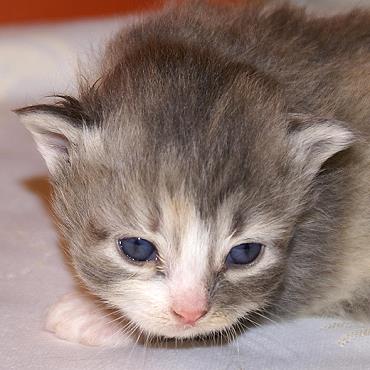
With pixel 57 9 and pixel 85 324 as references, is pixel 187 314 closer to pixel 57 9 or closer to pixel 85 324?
pixel 85 324

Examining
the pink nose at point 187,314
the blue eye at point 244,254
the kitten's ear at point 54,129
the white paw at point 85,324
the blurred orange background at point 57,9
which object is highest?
the kitten's ear at point 54,129

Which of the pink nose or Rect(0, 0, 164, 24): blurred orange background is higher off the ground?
the pink nose

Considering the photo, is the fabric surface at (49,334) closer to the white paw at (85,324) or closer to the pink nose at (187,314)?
the white paw at (85,324)

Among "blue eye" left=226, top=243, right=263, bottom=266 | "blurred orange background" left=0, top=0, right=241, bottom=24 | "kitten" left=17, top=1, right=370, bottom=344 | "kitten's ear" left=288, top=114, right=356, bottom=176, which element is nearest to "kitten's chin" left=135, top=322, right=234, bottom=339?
"kitten" left=17, top=1, right=370, bottom=344

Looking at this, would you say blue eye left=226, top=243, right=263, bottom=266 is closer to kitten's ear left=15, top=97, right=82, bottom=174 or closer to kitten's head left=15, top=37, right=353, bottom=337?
kitten's head left=15, top=37, right=353, bottom=337

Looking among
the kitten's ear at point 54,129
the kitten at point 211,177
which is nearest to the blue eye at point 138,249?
the kitten at point 211,177

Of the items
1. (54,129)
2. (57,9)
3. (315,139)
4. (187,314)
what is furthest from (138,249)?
(57,9)
